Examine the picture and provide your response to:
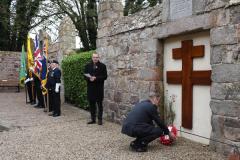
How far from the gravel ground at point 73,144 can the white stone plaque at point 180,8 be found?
2065 millimetres

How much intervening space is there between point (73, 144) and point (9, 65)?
13.1m

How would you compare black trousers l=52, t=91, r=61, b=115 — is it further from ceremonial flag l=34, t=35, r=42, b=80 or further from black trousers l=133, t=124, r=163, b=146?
black trousers l=133, t=124, r=163, b=146

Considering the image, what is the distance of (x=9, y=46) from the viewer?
20.2 m

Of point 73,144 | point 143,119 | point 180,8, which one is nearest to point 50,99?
point 73,144

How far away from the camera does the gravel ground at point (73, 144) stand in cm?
528

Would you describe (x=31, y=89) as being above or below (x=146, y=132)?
above

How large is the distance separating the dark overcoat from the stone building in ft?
1.18

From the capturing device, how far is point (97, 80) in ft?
25.3

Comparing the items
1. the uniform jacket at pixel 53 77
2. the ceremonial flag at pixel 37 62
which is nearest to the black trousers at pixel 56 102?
the uniform jacket at pixel 53 77

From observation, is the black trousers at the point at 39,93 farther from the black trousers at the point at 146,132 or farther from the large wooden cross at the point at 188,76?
the black trousers at the point at 146,132

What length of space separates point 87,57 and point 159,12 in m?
3.73

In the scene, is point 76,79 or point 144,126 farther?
point 76,79

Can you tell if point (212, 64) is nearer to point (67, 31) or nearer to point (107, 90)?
point (107, 90)

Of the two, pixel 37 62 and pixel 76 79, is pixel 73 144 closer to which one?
pixel 76 79
